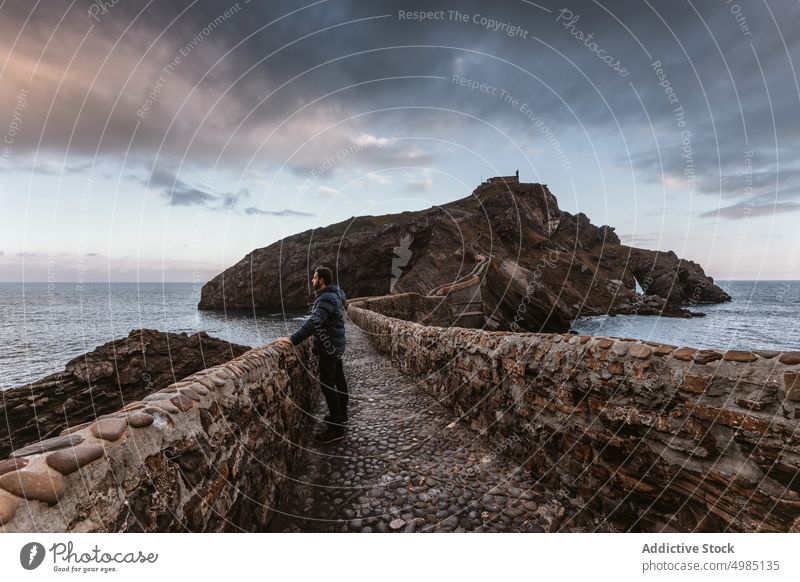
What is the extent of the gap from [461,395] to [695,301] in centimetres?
11892

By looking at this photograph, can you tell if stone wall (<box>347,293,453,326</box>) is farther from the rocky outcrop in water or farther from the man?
the man

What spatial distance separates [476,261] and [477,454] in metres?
44.1

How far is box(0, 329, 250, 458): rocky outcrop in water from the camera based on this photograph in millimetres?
11133

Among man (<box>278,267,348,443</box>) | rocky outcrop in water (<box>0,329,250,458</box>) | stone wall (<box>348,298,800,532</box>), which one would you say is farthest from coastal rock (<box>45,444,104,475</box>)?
rocky outcrop in water (<box>0,329,250,458</box>)

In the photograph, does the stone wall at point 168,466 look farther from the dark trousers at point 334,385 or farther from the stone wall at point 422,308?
the stone wall at point 422,308

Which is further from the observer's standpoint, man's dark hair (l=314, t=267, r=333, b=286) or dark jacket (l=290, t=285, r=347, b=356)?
man's dark hair (l=314, t=267, r=333, b=286)

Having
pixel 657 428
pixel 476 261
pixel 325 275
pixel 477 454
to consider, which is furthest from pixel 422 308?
pixel 657 428

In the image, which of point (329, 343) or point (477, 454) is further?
point (329, 343)

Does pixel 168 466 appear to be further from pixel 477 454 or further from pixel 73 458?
pixel 477 454

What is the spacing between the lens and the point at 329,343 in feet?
20.9

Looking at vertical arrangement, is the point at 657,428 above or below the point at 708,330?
above

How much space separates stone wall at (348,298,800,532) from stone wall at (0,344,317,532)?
386 cm

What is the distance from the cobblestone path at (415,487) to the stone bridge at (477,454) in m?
0.03
